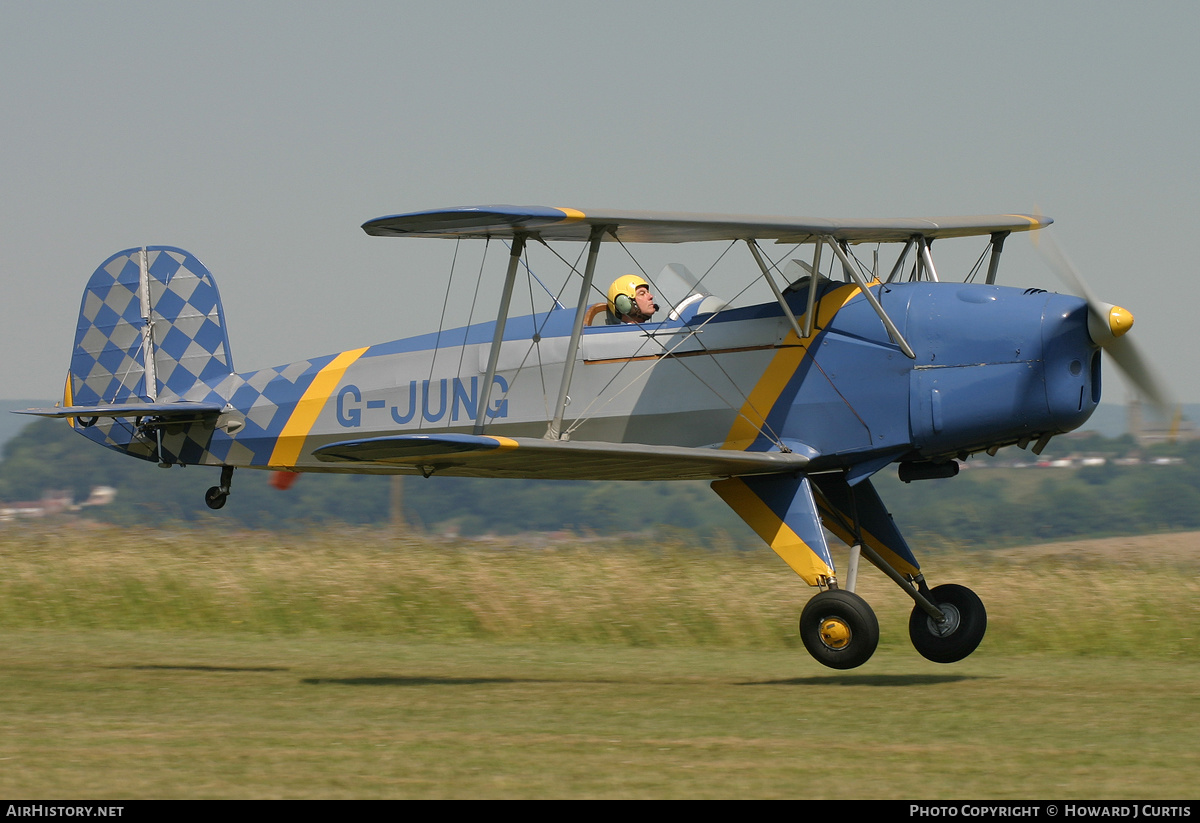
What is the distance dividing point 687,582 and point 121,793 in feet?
32.2

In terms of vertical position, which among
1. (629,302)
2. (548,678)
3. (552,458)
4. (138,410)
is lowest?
(548,678)

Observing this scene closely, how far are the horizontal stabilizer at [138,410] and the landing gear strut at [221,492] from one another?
0.54m

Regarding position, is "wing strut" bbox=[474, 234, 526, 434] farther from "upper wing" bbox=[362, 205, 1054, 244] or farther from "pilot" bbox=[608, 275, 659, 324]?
"pilot" bbox=[608, 275, 659, 324]

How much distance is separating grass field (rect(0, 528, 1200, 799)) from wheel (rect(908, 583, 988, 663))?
236 millimetres

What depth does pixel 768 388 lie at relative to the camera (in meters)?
10.1

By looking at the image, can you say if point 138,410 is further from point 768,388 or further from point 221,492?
point 768,388

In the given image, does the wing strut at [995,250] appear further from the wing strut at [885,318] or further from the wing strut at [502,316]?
the wing strut at [502,316]

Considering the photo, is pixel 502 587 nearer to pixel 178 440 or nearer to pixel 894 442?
pixel 178 440

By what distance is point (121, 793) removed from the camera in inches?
240

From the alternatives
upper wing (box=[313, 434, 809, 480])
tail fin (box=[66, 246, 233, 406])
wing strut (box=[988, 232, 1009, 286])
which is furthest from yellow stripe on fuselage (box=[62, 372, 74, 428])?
wing strut (box=[988, 232, 1009, 286])

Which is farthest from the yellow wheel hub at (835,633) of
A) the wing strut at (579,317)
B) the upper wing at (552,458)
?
the wing strut at (579,317)

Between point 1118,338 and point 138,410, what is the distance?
786 cm

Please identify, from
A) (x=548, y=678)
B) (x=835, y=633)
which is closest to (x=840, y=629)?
(x=835, y=633)
